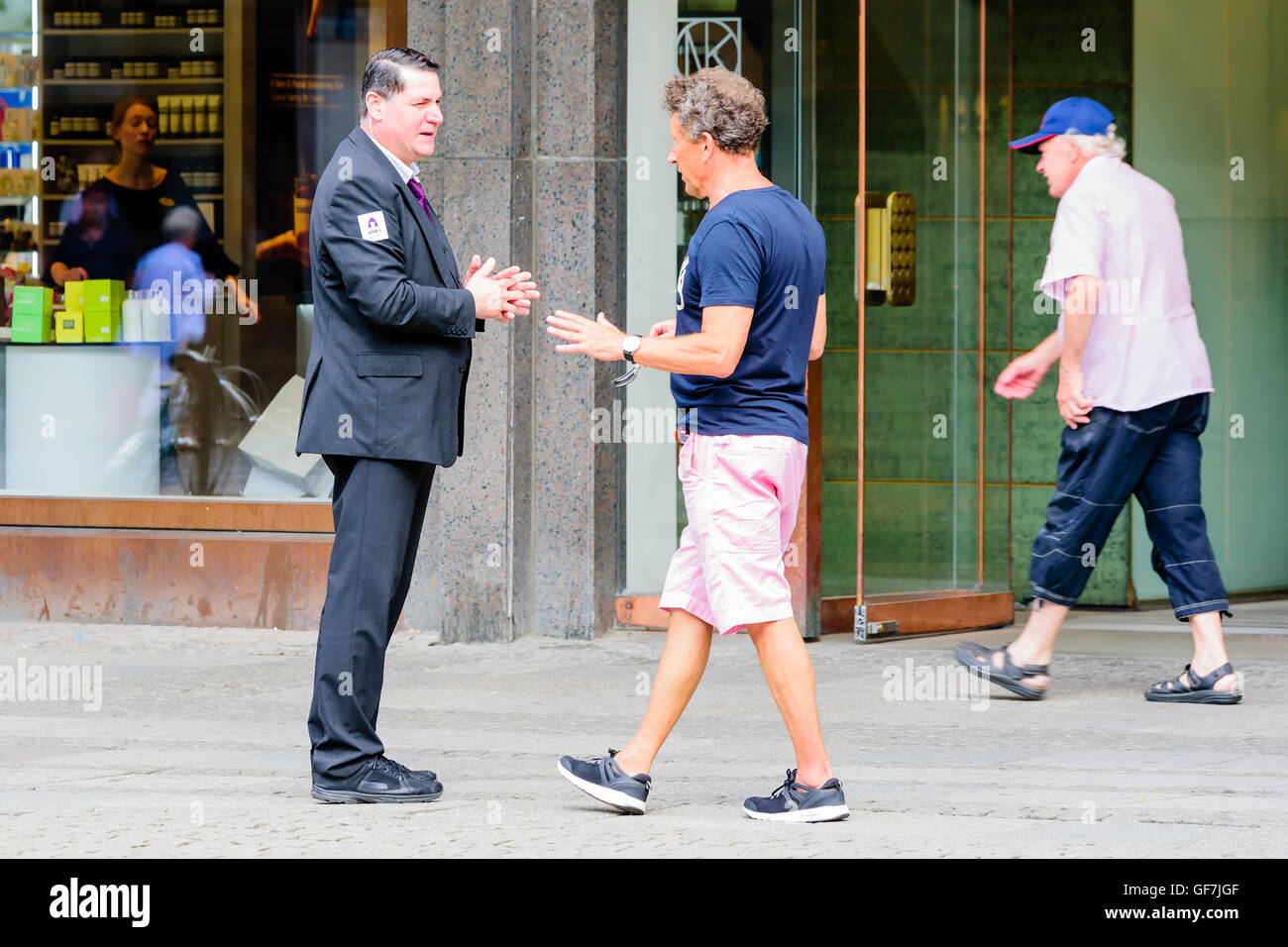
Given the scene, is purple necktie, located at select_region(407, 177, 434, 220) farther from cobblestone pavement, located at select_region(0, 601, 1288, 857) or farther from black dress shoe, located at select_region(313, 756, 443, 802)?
cobblestone pavement, located at select_region(0, 601, 1288, 857)

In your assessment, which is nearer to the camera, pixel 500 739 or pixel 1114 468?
pixel 500 739

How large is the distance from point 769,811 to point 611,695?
2.15 meters

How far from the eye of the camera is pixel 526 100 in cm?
812

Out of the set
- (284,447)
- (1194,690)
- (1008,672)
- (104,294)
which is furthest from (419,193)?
(104,294)

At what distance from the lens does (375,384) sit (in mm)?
4895

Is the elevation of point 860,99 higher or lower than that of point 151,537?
higher

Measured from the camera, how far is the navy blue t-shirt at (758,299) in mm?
4605

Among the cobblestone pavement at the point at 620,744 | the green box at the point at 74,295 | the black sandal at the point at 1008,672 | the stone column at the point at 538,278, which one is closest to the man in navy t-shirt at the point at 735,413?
the cobblestone pavement at the point at 620,744

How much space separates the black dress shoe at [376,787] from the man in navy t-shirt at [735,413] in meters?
0.44

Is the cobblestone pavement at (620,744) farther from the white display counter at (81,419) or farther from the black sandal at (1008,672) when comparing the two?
the white display counter at (81,419)

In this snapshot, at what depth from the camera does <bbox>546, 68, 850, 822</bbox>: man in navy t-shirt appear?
4602mm

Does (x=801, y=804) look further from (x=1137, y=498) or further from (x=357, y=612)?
(x=1137, y=498)
